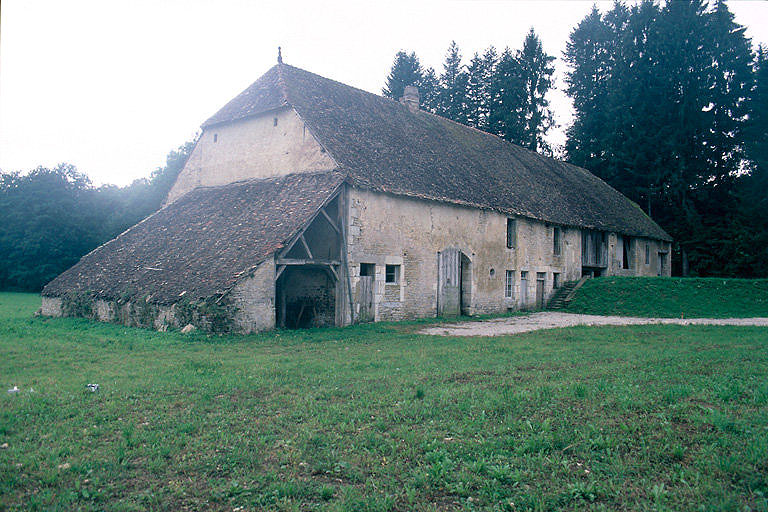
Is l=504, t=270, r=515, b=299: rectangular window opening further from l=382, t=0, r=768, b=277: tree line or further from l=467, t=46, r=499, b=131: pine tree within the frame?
l=467, t=46, r=499, b=131: pine tree

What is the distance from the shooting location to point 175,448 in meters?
5.38

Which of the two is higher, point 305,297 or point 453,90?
point 453,90

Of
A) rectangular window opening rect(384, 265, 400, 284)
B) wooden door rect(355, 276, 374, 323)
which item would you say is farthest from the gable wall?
rectangular window opening rect(384, 265, 400, 284)

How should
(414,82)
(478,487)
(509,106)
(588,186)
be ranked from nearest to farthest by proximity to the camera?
(478,487)
(588,186)
(509,106)
(414,82)

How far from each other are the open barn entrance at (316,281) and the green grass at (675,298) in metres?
13.4

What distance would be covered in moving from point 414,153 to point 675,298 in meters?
13.6

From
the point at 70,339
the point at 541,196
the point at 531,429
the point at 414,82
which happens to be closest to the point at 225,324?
the point at 70,339

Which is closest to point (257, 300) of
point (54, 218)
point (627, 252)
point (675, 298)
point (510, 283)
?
point (510, 283)

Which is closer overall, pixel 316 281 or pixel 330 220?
pixel 330 220

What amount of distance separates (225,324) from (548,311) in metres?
16.9

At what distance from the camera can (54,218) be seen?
4075 cm

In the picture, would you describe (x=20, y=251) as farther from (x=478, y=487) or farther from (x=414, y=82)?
(x=478, y=487)

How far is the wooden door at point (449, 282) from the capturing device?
821 inches

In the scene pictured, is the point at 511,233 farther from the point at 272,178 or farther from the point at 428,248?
the point at 272,178
